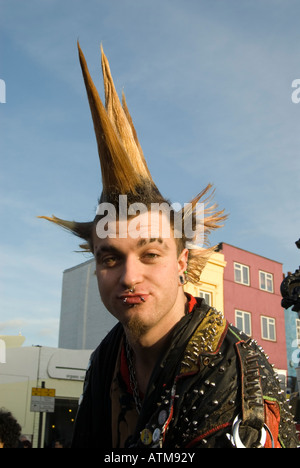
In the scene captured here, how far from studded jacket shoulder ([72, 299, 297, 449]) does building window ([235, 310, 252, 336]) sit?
24.9 m

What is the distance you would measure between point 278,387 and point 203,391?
1.22 ft

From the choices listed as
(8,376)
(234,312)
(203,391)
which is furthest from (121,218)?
(234,312)

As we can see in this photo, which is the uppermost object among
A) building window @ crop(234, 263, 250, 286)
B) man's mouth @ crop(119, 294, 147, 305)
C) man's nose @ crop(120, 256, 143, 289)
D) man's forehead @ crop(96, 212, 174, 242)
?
building window @ crop(234, 263, 250, 286)

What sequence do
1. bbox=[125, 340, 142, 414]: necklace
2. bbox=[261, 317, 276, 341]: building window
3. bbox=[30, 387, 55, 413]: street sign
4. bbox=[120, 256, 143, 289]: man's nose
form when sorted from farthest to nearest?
bbox=[261, 317, 276, 341]: building window
bbox=[30, 387, 55, 413]: street sign
bbox=[125, 340, 142, 414]: necklace
bbox=[120, 256, 143, 289]: man's nose

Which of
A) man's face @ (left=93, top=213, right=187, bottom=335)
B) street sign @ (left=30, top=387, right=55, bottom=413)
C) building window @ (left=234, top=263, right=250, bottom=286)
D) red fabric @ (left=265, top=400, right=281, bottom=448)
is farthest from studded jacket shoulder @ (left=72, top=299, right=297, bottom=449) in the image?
building window @ (left=234, top=263, right=250, bottom=286)

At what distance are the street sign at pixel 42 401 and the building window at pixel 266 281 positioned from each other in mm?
18411

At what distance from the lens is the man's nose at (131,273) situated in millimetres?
2178

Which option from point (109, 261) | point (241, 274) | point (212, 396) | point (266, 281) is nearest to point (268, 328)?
point (266, 281)

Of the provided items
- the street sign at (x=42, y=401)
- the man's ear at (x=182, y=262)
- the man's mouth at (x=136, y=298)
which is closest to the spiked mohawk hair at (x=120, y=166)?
the man's ear at (x=182, y=262)

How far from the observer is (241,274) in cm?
2728

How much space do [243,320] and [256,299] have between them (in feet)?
5.65

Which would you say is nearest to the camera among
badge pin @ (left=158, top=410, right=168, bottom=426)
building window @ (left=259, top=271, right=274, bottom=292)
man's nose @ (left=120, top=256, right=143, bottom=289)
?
badge pin @ (left=158, top=410, right=168, bottom=426)

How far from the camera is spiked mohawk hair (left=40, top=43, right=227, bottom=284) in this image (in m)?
2.41

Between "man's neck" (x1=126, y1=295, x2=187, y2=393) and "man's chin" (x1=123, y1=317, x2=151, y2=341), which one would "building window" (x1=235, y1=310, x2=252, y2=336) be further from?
"man's chin" (x1=123, y1=317, x2=151, y2=341)
